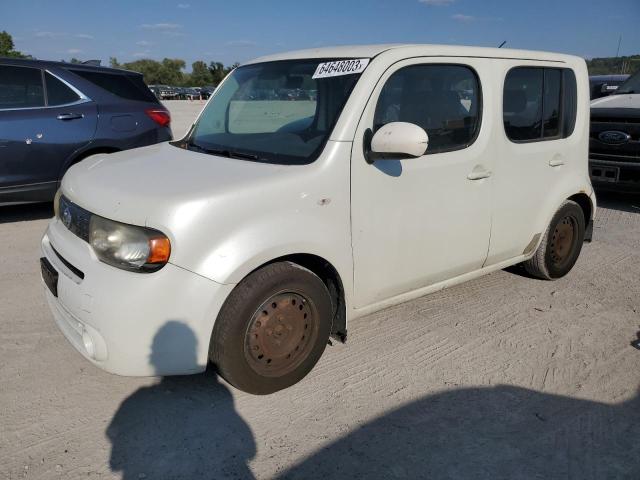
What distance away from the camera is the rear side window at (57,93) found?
19.4 ft

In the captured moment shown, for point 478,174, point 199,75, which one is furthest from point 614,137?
point 199,75

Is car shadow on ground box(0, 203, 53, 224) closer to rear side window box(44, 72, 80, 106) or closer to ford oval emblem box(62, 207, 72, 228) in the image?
rear side window box(44, 72, 80, 106)

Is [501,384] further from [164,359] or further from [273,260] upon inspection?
[164,359]

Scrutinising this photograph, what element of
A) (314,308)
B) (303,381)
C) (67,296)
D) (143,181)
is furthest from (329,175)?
(67,296)

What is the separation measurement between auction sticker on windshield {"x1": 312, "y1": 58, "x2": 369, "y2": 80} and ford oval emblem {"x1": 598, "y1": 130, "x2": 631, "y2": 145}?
17.7 feet

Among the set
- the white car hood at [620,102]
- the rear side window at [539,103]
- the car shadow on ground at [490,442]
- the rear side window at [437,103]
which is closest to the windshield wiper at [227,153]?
the rear side window at [437,103]

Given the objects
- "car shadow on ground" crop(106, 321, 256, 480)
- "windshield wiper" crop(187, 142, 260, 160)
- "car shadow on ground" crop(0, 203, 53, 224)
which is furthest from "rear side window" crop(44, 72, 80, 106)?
"car shadow on ground" crop(106, 321, 256, 480)

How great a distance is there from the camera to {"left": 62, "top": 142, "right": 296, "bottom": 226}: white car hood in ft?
8.13

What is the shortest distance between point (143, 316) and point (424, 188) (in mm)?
1781

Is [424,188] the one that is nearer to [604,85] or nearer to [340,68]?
[340,68]

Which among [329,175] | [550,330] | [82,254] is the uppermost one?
[329,175]

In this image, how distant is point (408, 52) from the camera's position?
316 centimetres

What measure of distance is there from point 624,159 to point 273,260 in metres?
6.11

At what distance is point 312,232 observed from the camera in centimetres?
276
